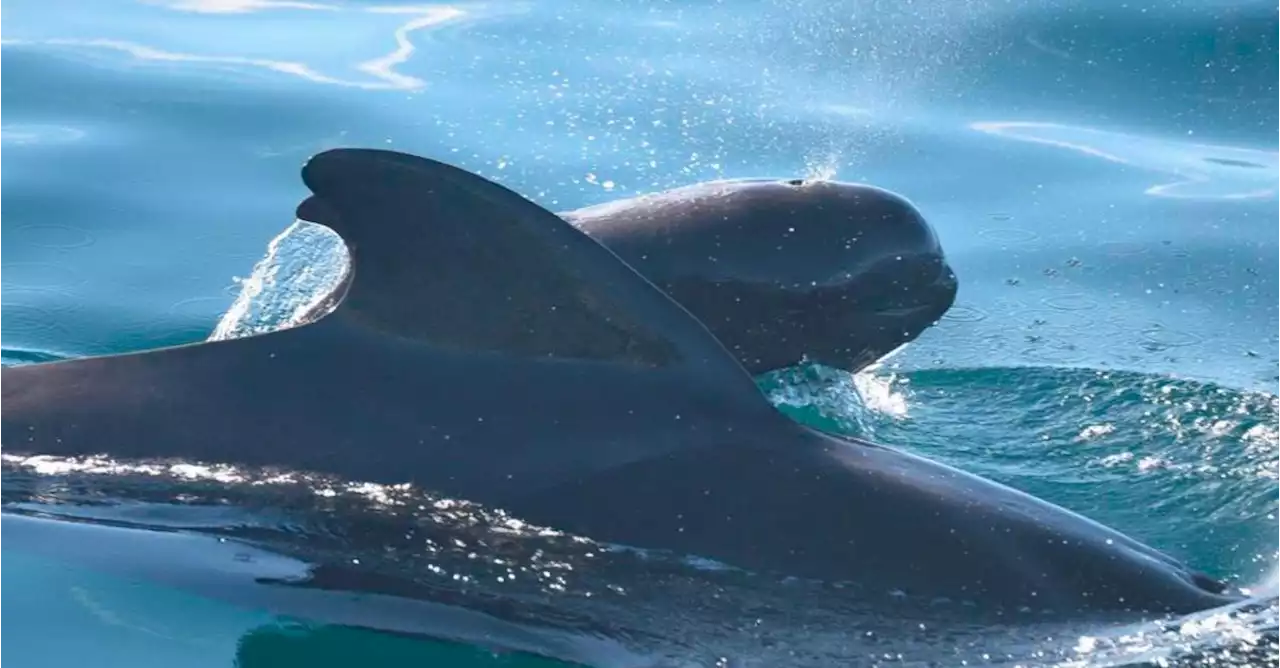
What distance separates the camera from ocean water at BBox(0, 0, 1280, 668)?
497cm

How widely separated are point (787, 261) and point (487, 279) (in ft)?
6.56

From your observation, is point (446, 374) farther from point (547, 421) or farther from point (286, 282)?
point (286, 282)

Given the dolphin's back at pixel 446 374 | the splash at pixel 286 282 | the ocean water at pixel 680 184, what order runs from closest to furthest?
the ocean water at pixel 680 184 < the dolphin's back at pixel 446 374 < the splash at pixel 286 282

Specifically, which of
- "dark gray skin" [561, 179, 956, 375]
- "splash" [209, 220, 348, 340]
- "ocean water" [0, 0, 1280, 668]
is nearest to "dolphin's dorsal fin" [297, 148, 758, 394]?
"ocean water" [0, 0, 1280, 668]

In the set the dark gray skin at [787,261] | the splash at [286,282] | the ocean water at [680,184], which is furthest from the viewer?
the splash at [286,282]

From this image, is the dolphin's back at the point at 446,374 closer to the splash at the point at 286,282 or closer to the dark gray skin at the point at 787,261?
the dark gray skin at the point at 787,261

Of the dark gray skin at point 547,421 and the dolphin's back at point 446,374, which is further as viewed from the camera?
the dolphin's back at point 446,374

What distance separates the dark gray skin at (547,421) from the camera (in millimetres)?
5031

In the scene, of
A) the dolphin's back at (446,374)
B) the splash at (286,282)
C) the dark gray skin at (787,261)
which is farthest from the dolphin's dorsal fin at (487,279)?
the splash at (286,282)

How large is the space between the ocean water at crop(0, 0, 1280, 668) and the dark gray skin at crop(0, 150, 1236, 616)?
0.12 m

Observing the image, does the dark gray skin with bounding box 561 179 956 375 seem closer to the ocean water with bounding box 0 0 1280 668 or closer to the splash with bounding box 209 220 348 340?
the ocean water with bounding box 0 0 1280 668

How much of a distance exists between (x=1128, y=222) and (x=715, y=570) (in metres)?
6.44

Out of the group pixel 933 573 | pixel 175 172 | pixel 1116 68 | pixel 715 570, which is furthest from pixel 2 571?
pixel 1116 68

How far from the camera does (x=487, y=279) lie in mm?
5270
